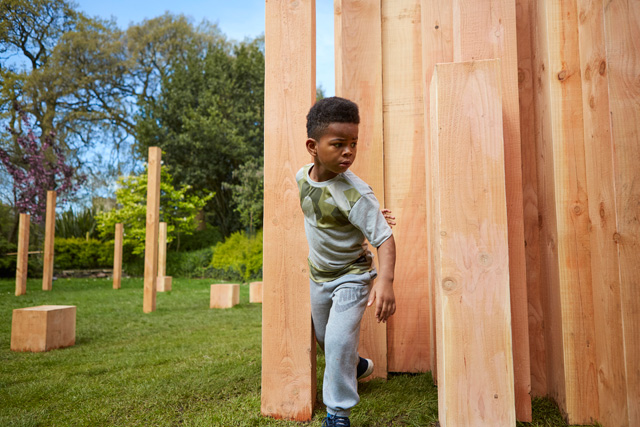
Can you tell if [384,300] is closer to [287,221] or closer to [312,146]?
[287,221]

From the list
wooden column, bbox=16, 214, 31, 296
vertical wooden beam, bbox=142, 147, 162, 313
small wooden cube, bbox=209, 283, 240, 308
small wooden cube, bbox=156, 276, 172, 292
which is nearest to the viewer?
vertical wooden beam, bbox=142, 147, 162, 313

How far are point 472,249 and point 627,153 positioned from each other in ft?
2.80

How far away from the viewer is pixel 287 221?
2.47 m

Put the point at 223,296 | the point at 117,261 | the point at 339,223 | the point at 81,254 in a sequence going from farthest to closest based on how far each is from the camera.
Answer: the point at 81,254 < the point at 117,261 < the point at 223,296 < the point at 339,223

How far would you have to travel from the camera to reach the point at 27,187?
15.2 m

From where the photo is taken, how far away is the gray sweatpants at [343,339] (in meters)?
2.10

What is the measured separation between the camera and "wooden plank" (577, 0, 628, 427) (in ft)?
6.82

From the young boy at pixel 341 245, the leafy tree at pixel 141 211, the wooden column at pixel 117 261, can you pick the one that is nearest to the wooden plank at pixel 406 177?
the young boy at pixel 341 245

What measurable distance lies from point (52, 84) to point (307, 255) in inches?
708

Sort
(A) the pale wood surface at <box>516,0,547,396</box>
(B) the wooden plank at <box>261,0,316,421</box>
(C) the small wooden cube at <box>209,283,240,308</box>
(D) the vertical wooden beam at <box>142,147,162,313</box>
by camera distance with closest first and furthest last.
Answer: (B) the wooden plank at <box>261,0,316,421</box> → (A) the pale wood surface at <box>516,0,547,396</box> → (D) the vertical wooden beam at <box>142,147,162,313</box> → (C) the small wooden cube at <box>209,283,240,308</box>

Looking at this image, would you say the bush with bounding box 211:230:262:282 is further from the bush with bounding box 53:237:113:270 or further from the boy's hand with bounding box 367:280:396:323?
the boy's hand with bounding box 367:280:396:323

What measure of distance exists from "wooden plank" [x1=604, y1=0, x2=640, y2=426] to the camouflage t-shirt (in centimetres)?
111

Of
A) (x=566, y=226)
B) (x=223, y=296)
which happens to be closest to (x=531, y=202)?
(x=566, y=226)

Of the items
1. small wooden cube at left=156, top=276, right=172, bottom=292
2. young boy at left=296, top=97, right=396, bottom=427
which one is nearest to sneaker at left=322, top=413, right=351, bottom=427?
young boy at left=296, top=97, right=396, bottom=427
